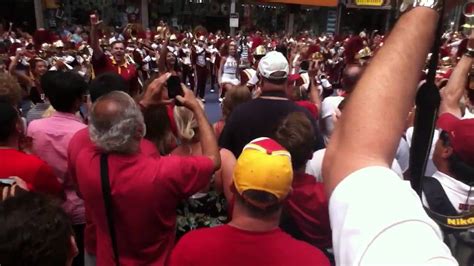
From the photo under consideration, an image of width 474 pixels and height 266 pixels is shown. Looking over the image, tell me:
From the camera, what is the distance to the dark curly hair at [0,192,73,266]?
137cm

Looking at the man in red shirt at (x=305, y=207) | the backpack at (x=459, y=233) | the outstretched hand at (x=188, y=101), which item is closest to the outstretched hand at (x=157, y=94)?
the outstretched hand at (x=188, y=101)

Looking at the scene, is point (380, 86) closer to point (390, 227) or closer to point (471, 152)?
point (390, 227)

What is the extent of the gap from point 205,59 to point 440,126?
42.4 feet

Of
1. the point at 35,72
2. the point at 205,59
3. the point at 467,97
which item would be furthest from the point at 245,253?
the point at 205,59

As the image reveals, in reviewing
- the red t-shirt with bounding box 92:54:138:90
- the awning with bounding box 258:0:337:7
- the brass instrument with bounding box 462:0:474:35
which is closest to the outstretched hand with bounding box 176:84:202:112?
the brass instrument with bounding box 462:0:474:35

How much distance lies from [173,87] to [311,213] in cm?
117

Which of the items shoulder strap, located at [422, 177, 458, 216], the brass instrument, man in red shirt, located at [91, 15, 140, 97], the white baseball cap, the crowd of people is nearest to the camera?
the crowd of people

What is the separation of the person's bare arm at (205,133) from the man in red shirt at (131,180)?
14 mm

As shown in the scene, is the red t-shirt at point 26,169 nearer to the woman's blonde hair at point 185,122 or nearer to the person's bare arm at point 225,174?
the woman's blonde hair at point 185,122

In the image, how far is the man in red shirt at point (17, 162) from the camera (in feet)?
8.10

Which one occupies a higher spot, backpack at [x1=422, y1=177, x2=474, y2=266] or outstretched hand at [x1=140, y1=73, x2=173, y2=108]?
outstretched hand at [x1=140, y1=73, x2=173, y2=108]

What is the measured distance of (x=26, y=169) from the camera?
2.50 m

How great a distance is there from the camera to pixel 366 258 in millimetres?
697

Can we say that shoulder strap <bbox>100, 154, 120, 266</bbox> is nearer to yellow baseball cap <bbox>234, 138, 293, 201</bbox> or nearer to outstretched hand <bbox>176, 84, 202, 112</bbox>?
outstretched hand <bbox>176, 84, 202, 112</bbox>
